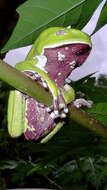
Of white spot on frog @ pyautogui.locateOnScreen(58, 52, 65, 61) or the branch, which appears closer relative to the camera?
the branch

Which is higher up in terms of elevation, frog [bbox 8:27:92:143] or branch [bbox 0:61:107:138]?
branch [bbox 0:61:107:138]

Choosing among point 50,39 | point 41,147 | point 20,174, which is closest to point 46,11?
point 50,39

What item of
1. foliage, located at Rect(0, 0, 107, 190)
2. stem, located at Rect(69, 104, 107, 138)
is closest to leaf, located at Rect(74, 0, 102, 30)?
foliage, located at Rect(0, 0, 107, 190)

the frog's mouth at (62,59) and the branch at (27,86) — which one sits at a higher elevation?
the branch at (27,86)

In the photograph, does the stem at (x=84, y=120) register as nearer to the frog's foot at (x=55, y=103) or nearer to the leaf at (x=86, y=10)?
the frog's foot at (x=55, y=103)

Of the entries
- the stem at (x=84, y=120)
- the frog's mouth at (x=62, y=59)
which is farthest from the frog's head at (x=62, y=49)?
Answer: the stem at (x=84, y=120)

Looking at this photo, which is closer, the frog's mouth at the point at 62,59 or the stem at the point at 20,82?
the stem at the point at 20,82

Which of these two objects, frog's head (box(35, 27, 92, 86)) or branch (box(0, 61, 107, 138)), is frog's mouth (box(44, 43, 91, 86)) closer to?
frog's head (box(35, 27, 92, 86))
